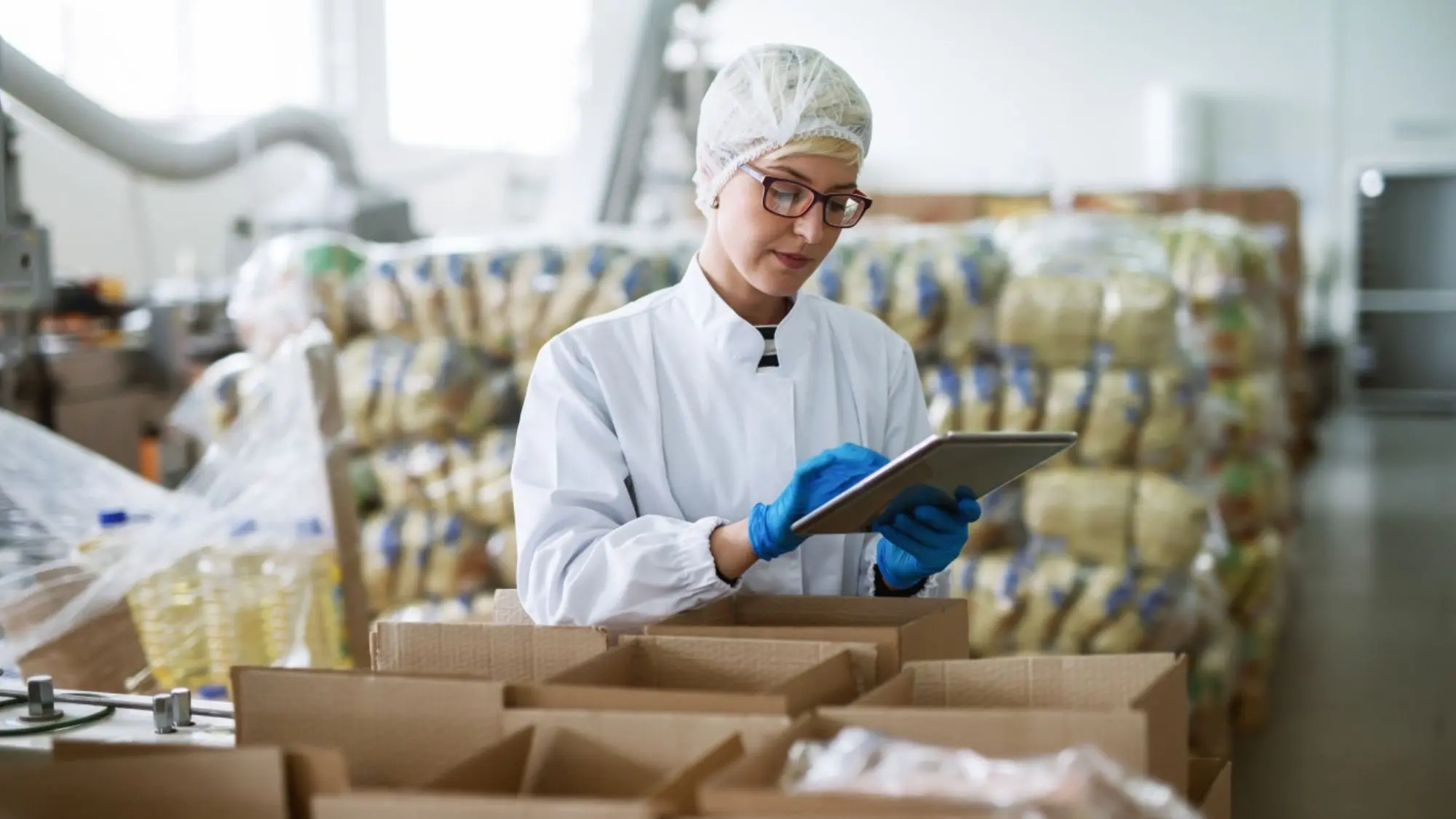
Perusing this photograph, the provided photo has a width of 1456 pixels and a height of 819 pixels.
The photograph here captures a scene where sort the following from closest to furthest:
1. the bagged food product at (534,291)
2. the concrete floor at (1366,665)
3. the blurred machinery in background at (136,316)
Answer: the blurred machinery in background at (136,316), the bagged food product at (534,291), the concrete floor at (1366,665)

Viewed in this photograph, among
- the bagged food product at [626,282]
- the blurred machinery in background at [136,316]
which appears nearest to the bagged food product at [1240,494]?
the bagged food product at [626,282]

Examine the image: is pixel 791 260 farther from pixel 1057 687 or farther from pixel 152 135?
pixel 152 135

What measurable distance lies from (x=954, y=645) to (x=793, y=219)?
57 cm

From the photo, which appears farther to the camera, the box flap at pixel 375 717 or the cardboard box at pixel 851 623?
the cardboard box at pixel 851 623

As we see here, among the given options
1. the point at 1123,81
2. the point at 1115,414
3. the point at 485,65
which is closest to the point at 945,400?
the point at 1115,414

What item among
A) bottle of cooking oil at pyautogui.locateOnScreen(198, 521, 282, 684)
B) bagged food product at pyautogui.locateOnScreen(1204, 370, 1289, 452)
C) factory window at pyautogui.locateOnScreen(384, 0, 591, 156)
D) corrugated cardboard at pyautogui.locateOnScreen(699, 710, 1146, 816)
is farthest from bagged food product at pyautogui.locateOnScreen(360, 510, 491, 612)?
factory window at pyautogui.locateOnScreen(384, 0, 591, 156)

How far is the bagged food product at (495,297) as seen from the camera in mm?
3592

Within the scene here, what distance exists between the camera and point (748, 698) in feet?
3.94

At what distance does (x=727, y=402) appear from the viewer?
1.95 meters

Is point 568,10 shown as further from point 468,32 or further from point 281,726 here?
point 281,726

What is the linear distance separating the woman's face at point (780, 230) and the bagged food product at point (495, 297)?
1.76m

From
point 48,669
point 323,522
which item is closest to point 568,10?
point 323,522

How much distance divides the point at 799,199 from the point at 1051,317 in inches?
64.9

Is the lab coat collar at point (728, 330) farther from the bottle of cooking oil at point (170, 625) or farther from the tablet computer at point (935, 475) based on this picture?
the bottle of cooking oil at point (170, 625)
